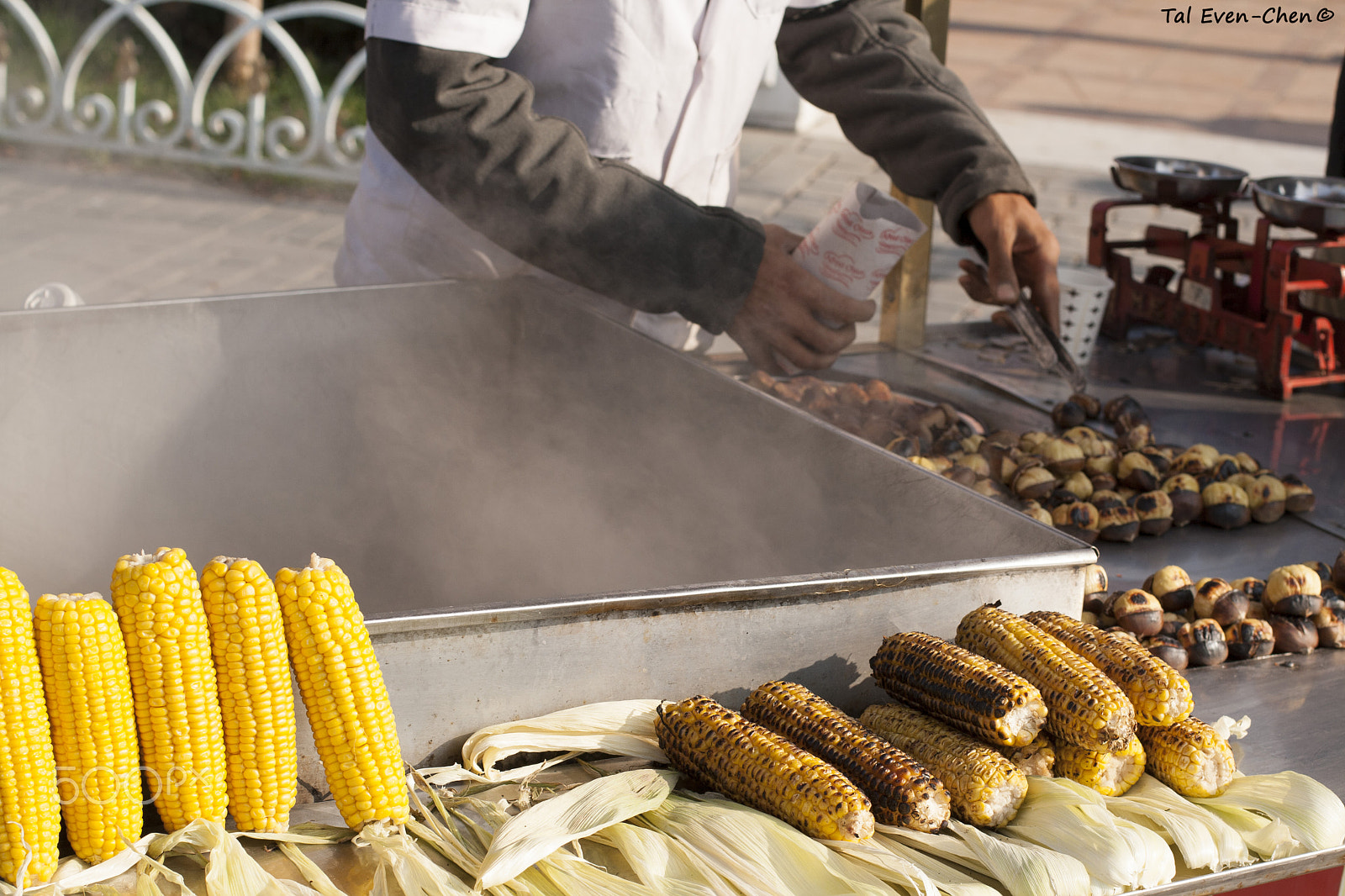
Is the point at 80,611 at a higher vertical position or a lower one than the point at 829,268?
lower

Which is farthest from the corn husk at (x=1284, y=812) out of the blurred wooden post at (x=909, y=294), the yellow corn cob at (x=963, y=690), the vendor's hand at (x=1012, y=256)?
the blurred wooden post at (x=909, y=294)

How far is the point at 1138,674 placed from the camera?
1.37 m

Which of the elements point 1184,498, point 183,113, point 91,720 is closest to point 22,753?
point 91,720

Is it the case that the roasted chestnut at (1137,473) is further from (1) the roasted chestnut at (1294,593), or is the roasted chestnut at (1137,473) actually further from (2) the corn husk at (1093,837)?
(2) the corn husk at (1093,837)

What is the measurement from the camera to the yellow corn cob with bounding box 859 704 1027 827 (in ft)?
4.14

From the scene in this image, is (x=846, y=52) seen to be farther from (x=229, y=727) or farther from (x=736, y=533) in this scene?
(x=229, y=727)

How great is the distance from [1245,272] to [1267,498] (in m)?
1.16

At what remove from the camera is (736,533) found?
2.21 m

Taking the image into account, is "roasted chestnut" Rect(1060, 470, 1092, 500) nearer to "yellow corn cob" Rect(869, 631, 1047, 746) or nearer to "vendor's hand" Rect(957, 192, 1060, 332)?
"vendor's hand" Rect(957, 192, 1060, 332)

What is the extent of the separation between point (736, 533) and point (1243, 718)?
96cm

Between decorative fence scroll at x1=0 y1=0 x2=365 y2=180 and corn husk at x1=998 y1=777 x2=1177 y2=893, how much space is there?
21.4 ft

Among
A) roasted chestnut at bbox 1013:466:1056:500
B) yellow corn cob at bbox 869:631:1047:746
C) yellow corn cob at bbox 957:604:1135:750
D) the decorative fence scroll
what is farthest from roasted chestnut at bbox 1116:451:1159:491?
the decorative fence scroll

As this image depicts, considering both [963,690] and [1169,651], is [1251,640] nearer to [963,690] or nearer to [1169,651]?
[1169,651]

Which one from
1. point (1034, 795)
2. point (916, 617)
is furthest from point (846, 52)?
point (1034, 795)
